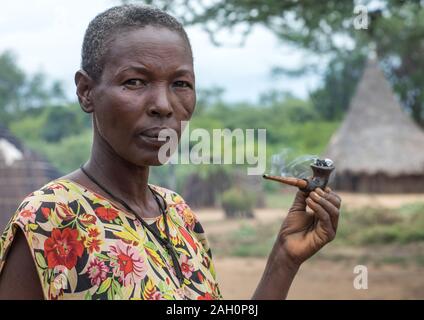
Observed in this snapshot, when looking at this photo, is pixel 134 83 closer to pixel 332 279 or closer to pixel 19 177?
pixel 332 279

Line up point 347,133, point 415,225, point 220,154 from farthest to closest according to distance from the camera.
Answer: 1. point 347,133
2. point 220,154
3. point 415,225

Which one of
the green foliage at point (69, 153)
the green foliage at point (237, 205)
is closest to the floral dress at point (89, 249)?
the green foliage at point (237, 205)

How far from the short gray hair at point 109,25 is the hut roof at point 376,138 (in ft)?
56.1

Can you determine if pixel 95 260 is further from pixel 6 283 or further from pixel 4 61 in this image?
pixel 4 61

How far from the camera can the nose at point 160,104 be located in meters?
1.34

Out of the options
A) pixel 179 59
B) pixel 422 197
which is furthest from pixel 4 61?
pixel 179 59

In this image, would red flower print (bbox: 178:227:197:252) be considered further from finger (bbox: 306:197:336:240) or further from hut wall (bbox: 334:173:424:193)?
hut wall (bbox: 334:173:424:193)

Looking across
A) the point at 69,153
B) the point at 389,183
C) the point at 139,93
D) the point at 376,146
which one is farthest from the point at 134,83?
the point at 389,183

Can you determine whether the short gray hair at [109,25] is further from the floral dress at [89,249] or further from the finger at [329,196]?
the finger at [329,196]

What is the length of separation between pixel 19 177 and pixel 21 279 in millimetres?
7925

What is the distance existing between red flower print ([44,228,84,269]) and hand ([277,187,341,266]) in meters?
0.55
